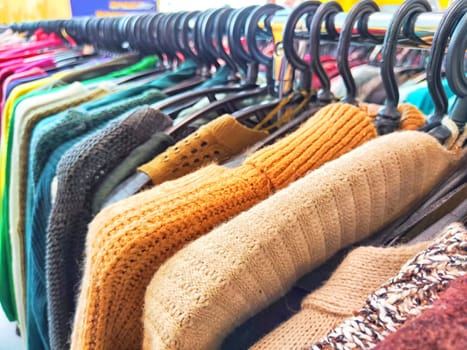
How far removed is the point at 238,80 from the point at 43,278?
0.41 m

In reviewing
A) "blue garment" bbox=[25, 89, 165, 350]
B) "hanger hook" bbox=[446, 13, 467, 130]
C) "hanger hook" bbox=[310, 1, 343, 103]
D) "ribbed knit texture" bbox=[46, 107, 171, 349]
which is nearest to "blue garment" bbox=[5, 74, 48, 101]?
"blue garment" bbox=[25, 89, 165, 350]

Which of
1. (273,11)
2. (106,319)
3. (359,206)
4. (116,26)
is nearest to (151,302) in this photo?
(106,319)

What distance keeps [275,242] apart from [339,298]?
0.05m

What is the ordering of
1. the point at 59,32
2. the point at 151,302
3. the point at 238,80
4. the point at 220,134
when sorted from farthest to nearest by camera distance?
the point at 59,32, the point at 238,80, the point at 220,134, the point at 151,302

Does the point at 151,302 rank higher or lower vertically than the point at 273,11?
lower

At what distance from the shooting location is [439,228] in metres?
0.31

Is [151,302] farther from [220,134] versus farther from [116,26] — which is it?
[116,26]

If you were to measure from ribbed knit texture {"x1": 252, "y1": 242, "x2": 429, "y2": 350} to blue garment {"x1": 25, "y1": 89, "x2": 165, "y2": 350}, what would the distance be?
36 centimetres

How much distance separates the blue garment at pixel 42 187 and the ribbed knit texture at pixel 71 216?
0.08 metres

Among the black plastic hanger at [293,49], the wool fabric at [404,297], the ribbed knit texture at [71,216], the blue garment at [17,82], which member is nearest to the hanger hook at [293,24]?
the black plastic hanger at [293,49]

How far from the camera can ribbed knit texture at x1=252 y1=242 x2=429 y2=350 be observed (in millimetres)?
255

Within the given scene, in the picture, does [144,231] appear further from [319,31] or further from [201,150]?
[319,31]

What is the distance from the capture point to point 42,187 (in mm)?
520

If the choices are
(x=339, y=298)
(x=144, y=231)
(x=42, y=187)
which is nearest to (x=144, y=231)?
(x=144, y=231)
